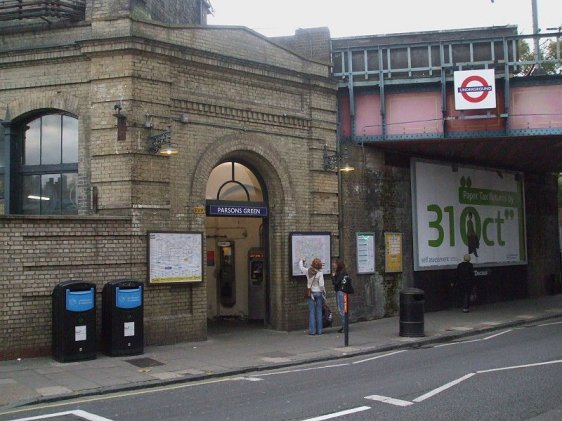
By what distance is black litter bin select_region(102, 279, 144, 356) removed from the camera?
1152cm

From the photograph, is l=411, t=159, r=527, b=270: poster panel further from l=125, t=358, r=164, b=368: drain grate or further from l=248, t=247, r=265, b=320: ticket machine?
l=125, t=358, r=164, b=368: drain grate

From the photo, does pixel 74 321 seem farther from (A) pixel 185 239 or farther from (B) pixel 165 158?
(B) pixel 165 158

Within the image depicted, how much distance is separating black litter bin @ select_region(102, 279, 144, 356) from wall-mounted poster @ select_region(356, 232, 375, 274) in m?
7.11

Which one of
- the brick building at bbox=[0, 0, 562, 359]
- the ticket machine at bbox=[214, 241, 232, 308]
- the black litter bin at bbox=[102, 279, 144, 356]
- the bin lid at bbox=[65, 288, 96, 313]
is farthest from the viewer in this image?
the ticket machine at bbox=[214, 241, 232, 308]

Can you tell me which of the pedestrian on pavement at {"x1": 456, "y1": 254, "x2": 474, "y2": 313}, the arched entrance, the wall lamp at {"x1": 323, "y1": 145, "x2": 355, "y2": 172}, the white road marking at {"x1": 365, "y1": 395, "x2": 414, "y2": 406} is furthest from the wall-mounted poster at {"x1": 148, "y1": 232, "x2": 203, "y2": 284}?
the pedestrian on pavement at {"x1": 456, "y1": 254, "x2": 474, "y2": 313}

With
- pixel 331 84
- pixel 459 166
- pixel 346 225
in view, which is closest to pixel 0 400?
pixel 346 225

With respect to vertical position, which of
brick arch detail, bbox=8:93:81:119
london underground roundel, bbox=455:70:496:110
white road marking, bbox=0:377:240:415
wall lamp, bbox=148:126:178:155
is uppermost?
london underground roundel, bbox=455:70:496:110

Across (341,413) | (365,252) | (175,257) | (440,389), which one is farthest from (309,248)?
(341,413)

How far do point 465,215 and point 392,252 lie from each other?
13.9 feet

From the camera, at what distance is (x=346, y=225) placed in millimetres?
16859

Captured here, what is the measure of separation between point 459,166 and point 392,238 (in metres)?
4.43

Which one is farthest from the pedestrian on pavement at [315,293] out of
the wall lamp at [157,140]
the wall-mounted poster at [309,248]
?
→ the wall lamp at [157,140]

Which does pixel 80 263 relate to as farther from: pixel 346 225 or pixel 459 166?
pixel 459 166

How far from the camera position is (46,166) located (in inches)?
537
